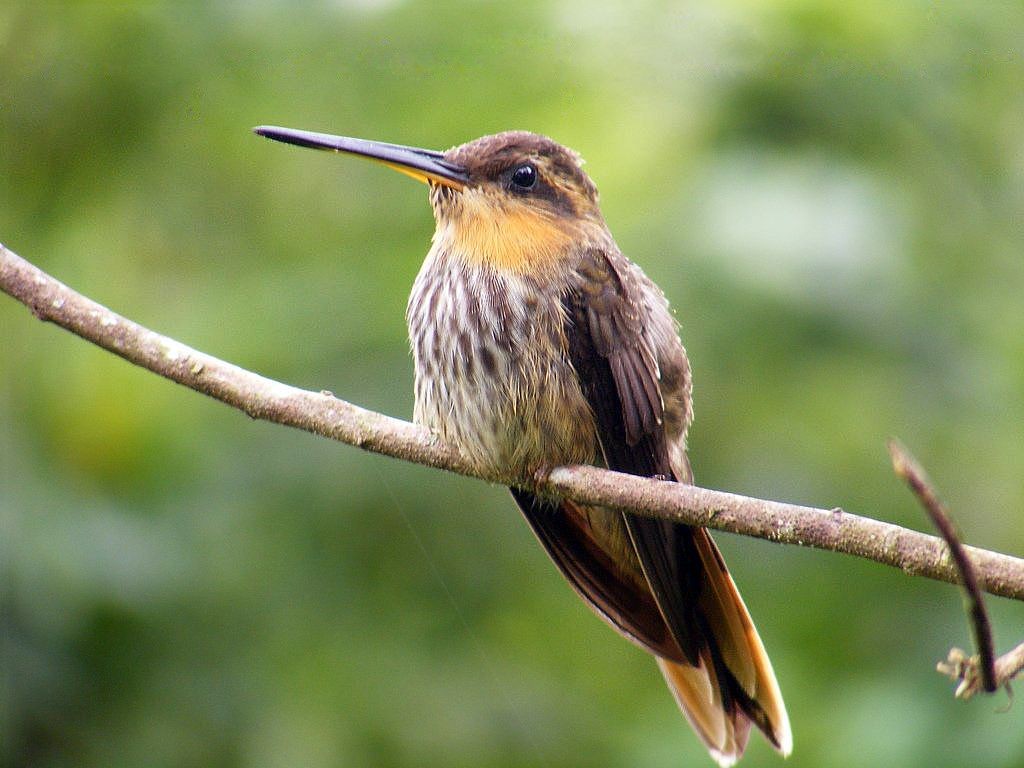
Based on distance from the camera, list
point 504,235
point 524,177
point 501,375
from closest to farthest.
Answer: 1. point 501,375
2. point 504,235
3. point 524,177

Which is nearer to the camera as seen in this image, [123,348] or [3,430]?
[123,348]

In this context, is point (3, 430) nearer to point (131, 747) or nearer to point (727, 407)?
point (131, 747)

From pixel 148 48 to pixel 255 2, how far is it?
1.64 feet

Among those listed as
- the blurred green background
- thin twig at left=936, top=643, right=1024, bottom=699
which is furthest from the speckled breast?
thin twig at left=936, top=643, right=1024, bottom=699

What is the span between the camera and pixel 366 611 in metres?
4.73

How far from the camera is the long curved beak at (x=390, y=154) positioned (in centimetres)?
348

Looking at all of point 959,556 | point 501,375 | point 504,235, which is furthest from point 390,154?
point 959,556

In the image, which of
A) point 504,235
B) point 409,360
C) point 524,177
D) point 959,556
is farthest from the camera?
point 409,360

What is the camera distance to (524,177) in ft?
13.5

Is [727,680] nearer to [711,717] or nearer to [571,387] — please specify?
[711,717]

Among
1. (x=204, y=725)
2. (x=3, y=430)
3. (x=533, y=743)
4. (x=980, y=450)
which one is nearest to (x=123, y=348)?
(x=3, y=430)

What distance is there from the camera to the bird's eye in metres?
4.09

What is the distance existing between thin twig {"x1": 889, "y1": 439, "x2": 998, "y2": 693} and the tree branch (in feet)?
1.06

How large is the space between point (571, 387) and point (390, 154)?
0.88m
